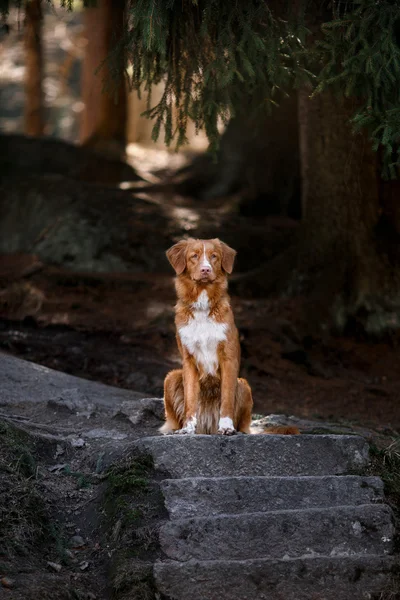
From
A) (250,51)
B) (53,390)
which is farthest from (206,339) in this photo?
(250,51)

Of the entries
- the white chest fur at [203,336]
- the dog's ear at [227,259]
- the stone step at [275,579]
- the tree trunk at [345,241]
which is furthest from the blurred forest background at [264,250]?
the stone step at [275,579]

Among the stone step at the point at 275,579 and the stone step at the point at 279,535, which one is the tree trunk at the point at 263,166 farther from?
the stone step at the point at 275,579

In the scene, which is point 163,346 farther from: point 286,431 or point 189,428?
point 286,431

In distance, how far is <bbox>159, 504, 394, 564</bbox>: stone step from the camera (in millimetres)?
5867

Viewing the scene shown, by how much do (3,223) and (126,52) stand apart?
7.52 m

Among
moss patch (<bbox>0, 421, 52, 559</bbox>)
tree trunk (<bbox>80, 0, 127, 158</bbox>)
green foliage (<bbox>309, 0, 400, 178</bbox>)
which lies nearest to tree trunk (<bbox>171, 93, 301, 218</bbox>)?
tree trunk (<bbox>80, 0, 127, 158</bbox>)

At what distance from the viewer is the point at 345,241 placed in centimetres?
1323

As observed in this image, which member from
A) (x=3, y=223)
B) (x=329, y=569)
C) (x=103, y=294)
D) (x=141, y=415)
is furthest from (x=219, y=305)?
(x=3, y=223)

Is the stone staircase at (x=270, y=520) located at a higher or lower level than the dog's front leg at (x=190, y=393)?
lower

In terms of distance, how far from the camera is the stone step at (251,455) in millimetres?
6750

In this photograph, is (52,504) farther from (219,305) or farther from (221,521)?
(219,305)

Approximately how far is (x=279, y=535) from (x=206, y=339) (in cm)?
204

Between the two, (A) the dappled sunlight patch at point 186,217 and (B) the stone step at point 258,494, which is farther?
(A) the dappled sunlight patch at point 186,217

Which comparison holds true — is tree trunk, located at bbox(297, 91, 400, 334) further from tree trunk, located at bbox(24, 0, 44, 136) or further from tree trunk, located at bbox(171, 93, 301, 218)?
tree trunk, located at bbox(24, 0, 44, 136)
